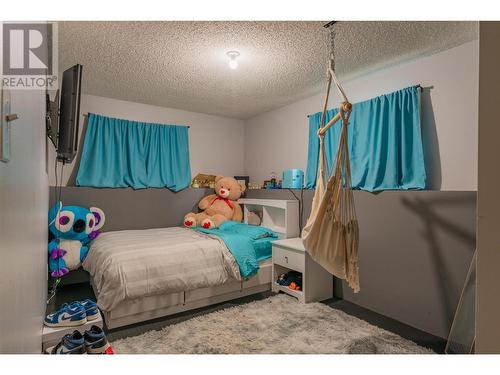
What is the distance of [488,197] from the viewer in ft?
2.01

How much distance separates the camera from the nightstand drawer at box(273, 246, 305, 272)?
272 cm

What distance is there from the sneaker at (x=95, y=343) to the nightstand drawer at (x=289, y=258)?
174 cm

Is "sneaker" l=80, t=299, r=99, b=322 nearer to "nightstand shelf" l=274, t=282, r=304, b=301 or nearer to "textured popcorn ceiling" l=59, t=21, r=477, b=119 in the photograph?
"nightstand shelf" l=274, t=282, r=304, b=301

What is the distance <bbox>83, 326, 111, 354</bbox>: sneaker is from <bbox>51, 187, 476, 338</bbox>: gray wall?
2.17m

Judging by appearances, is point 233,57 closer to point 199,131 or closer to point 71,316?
point 199,131

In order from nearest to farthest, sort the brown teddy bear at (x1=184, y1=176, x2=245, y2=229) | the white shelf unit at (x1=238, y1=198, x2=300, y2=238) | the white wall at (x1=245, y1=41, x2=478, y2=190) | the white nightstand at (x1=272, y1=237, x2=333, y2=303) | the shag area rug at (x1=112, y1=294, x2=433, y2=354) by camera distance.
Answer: the shag area rug at (x1=112, y1=294, x2=433, y2=354), the white wall at (x1=245, y1=41, x2=478, y2=190), the white nightstand at (x1=272, y1=237, x2=333, y2=303), the white shelf unit at (x1=238, y1=198, x2=300, y2=238), the brown teddy bear at (x1=184, y1=176, x2=245, y2=229)

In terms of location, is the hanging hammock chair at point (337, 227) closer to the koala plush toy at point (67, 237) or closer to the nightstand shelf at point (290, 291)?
the nightstand shelf at point (290, 291)

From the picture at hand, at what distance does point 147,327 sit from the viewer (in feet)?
7.36

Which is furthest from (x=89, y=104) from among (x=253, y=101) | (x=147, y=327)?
(x=147, y=327)

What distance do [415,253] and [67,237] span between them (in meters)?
3.35

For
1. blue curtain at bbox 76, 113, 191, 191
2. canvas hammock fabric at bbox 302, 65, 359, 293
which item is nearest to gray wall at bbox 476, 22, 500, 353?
canvas hammock fabric at bbox 302, 65, 359, 293

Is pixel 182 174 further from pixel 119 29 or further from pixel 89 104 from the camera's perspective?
pixel 119 29
